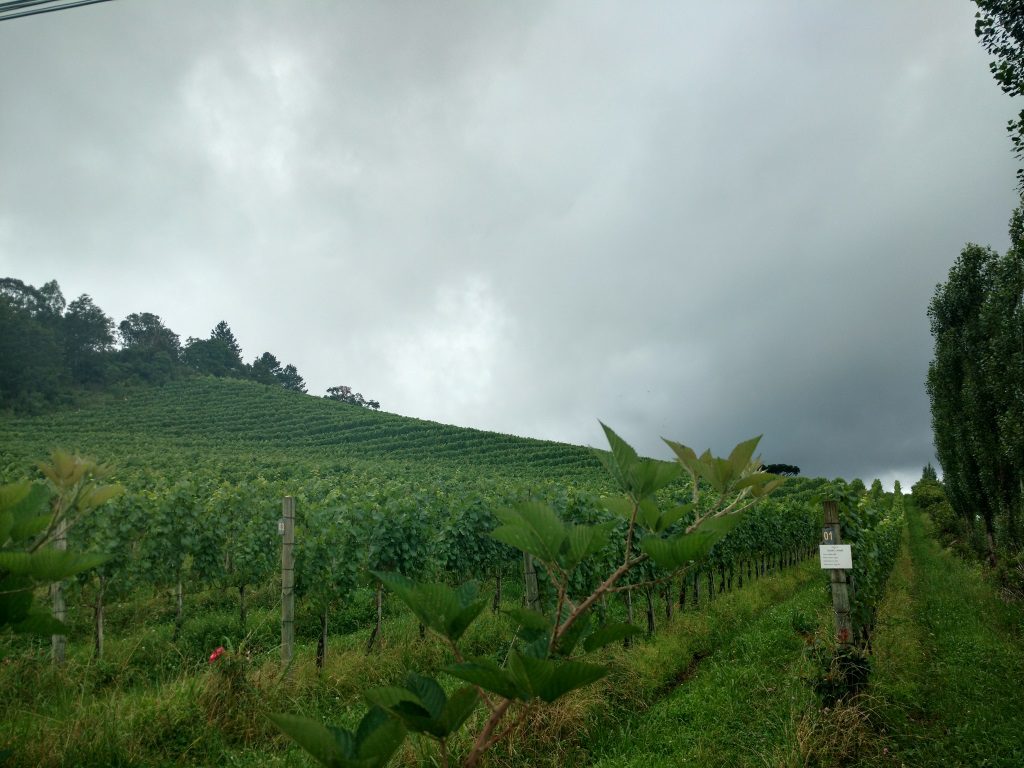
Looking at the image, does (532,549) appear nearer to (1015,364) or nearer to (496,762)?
(496,762)

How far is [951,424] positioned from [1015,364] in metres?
8.28

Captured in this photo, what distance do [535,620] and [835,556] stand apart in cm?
576

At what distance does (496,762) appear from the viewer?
4.58 metres

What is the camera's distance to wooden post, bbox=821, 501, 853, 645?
5.80 meters

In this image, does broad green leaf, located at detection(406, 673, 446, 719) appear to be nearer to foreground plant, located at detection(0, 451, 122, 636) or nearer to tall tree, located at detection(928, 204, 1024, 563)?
foreground plant, located at detection(0, 451, 122, 636)

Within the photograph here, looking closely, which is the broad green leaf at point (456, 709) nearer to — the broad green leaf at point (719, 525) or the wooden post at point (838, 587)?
the broad green leaf at point (719, 525)

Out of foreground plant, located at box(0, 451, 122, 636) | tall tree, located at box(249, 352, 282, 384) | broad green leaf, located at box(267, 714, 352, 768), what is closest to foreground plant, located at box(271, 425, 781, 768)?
broad green leaf, located at box(267, 714, 352, 768)

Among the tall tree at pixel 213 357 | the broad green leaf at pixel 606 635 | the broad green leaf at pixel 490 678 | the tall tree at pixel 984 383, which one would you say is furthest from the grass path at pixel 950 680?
the tall tree at pixel 213 357

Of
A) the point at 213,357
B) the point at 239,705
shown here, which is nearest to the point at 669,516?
the point at 239,705

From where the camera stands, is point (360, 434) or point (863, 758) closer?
point (863, 758)

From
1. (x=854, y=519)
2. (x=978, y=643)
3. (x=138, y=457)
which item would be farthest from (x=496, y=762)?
(x=138, y=457)

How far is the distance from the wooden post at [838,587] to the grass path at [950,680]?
1.97ft

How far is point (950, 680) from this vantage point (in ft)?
24.1

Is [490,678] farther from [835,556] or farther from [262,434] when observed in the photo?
[262,434]
